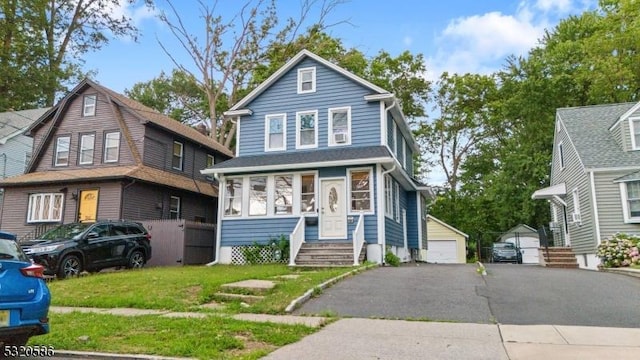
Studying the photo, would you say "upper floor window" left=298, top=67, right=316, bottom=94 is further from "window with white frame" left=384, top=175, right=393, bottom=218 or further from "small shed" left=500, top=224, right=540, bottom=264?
"small shed" left=500, top=224, right=540, bottom=264

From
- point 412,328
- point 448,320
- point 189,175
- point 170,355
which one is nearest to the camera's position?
point 170,355

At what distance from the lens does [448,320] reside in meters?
6.96

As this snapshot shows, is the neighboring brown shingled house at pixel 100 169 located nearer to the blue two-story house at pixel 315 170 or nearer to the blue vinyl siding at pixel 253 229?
the blue two-story house at pixel 315 170

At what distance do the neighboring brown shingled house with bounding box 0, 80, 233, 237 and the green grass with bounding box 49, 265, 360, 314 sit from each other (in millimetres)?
7631

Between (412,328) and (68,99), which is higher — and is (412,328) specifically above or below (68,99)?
below

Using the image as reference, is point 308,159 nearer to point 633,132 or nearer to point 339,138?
point 339,138

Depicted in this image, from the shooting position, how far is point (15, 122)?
90.7ft

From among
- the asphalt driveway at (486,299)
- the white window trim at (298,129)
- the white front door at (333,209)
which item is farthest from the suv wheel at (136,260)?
the asphalt driveway at (486,299)

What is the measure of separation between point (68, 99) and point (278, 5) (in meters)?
15.7

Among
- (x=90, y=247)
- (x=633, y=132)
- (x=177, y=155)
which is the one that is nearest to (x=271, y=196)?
(x=90, y=247)

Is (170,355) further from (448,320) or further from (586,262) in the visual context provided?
(586,262)

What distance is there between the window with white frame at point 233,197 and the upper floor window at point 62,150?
9339 mm

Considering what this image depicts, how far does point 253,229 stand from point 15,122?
20817 millimetres

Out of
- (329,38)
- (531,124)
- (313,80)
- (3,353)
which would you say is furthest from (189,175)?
(531,124)
